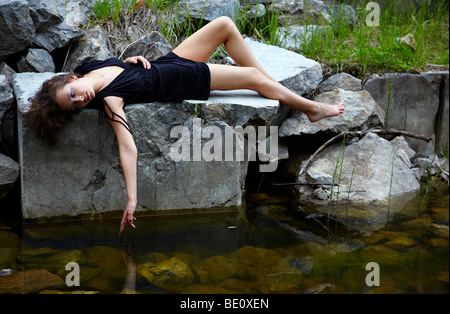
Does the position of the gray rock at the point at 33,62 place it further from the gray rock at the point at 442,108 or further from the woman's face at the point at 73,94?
the gray rock at the point at 442,108

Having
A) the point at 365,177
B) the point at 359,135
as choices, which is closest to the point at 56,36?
the point at 359,135

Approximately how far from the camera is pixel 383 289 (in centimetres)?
241

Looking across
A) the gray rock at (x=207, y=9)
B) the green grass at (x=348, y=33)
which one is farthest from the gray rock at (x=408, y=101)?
the gray rock at (x=207, y=9)

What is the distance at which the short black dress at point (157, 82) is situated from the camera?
132 inches

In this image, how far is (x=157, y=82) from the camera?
3.51 metres

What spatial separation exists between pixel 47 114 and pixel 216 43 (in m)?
1.52

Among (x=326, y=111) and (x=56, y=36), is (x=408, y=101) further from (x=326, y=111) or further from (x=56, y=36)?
(x=56, y=36)

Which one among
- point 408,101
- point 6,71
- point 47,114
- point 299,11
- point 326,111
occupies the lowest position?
point 408,101

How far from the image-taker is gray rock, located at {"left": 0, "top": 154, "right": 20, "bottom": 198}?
3383mm

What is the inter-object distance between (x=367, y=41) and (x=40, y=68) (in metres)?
3.29

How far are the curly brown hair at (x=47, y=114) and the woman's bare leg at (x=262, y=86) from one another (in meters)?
1.14

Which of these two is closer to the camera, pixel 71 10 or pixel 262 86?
pixel 262 86

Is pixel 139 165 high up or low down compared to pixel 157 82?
down

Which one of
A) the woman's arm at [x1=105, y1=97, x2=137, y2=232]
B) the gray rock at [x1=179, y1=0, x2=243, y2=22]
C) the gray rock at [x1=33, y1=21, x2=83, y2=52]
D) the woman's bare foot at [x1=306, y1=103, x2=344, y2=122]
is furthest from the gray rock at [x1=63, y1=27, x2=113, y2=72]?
the woman's bare foot at [x1=306, y1=103, x2=344, y2=122]
